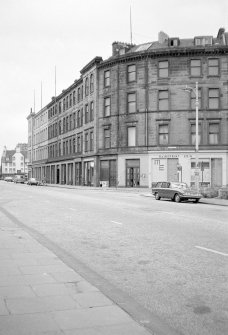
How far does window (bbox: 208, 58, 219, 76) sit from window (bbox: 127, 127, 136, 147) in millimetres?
10663

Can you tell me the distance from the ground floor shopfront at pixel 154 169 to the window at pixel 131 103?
17.6 feet

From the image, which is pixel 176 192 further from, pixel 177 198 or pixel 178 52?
pixel 178 52

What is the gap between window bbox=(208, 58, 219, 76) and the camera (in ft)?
155

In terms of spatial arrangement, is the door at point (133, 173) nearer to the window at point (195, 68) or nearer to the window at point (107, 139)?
the window at point (107, 139)

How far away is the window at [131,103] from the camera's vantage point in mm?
49781

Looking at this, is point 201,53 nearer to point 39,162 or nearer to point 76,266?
point 76,266

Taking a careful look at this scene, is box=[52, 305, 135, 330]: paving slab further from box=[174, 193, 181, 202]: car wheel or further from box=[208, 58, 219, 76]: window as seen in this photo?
box=[208, 58, 219, 76]: window

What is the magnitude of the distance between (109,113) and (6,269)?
46.1 metres

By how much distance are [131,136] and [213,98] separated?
1021 centimetres

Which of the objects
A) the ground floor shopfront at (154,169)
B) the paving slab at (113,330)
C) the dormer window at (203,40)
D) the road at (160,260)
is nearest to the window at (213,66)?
the dormer window at (203,40)

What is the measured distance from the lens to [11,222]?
47.2 ft

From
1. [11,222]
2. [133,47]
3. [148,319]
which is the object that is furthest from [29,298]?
[133,47]

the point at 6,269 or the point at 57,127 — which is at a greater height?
the point at 57,127

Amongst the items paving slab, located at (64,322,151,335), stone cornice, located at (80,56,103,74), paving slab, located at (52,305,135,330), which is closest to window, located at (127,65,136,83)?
stone cornice, located at (80,56,103,74)
